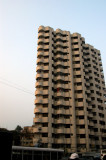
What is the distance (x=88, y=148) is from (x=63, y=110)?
12.4 m

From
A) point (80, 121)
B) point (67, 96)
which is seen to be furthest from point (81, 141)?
point (67, 96)

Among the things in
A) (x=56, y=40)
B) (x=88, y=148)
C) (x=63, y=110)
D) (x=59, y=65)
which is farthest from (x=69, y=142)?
(x=56, y=40)

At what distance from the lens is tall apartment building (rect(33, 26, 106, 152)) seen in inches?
1876

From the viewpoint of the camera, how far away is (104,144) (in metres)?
52.2

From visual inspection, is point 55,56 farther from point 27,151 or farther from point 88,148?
point 27,151

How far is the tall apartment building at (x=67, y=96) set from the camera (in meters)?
47.7

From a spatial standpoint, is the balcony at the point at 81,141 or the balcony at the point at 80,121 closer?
the balcony at the point at 81,141

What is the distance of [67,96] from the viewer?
52.6 metres

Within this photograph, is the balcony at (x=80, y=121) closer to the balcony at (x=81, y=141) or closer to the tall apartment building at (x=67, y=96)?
the tall apartment building at (x=67, y=96)

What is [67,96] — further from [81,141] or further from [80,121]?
[81,141]

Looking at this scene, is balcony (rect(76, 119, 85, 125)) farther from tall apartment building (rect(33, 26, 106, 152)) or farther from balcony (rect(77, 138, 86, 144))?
balcony (rect(77, 138, 86, 144))

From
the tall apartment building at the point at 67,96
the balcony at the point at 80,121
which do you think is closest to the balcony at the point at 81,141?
the tall apartment building at the point at 67,96

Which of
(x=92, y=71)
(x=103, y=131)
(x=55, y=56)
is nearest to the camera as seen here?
(x=103, y=131)

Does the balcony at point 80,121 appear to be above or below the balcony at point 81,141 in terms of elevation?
above
